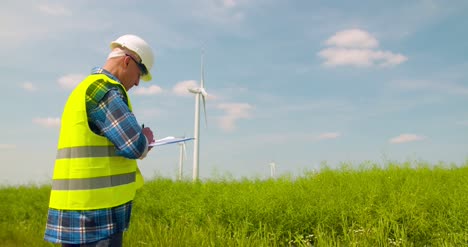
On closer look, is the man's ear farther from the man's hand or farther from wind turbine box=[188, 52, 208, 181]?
wind turbine box=[188, 52, 208, 181]

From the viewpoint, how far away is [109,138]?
2.89m

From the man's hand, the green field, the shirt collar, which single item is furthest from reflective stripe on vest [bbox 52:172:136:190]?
the green field

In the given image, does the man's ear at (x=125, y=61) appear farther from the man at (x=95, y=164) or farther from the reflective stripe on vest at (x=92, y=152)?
the reflective stripe on vest at (x=92, y=152)

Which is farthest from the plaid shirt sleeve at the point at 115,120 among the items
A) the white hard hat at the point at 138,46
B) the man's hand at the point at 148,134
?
the white hard hat at the point at 138,46

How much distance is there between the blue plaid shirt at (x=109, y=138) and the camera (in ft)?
9.43

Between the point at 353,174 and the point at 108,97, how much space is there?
27.7 ft

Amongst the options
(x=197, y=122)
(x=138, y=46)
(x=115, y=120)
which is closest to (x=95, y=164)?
(x=115, y=120)

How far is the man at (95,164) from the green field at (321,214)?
3.25 meters

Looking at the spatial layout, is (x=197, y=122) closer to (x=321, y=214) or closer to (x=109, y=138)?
(x=321, y=214)

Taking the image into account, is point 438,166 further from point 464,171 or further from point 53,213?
point 53,213

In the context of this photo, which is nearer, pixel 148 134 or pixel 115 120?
pixel 115 120

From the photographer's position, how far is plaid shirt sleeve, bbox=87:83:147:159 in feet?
9.41

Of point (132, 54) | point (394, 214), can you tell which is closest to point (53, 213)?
point (132, 54)

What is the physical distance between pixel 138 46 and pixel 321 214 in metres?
4.87
